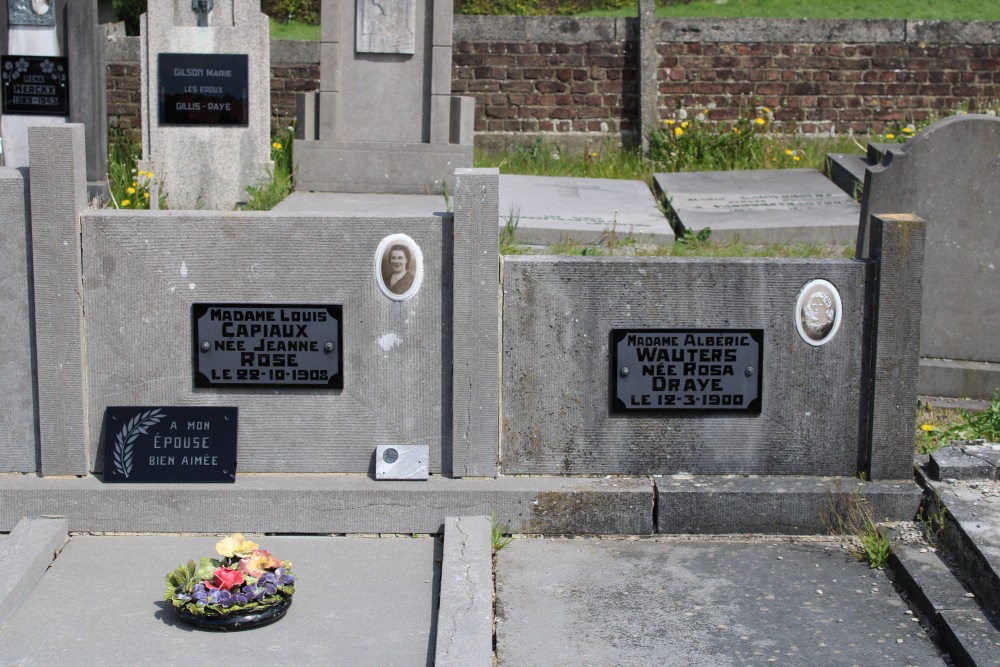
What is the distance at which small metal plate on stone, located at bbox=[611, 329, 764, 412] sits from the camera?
5.19 m

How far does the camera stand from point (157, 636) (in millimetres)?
4188

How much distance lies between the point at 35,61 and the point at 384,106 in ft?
9.31

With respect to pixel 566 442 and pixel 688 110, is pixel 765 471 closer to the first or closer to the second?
pixel 566 442

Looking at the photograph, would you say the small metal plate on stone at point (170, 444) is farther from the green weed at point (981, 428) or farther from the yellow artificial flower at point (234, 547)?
the green weed at point (981, 428)

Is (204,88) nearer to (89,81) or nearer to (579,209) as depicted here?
(89,81)

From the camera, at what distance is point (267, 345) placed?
5148 mm

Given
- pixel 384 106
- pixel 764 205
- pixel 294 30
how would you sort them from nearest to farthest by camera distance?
pixel 764 205 < pixel 384 106 < pixel 294 30

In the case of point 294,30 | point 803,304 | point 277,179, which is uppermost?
point 294,30

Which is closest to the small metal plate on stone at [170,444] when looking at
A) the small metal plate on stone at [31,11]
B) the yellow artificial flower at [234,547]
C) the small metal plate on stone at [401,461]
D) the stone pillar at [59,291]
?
the stone pillar at [59,291]

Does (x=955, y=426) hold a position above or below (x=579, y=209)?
below

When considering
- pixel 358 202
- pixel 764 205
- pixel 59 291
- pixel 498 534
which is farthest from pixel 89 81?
pixel 498 534

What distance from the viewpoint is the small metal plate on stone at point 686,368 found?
519 cm

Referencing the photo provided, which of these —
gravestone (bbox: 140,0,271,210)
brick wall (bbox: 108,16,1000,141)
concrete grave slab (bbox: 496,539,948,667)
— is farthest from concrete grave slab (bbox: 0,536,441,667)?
brick wall (bbox: 108,16,1000,141)

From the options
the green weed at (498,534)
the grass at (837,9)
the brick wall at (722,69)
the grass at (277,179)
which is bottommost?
the green weed at (498,534)
